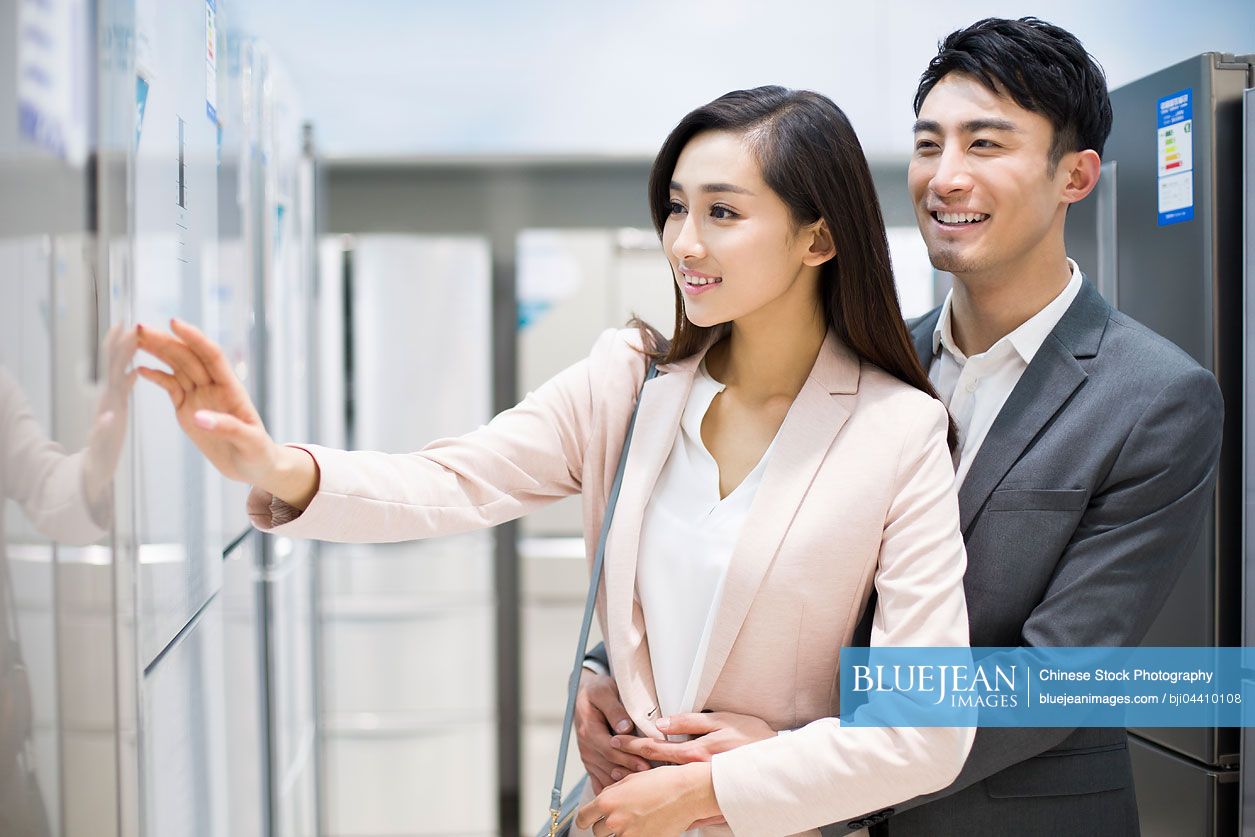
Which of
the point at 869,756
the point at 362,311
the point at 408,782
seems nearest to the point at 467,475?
the point at 869,756

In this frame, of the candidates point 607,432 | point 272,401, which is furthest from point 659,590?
point 272,401

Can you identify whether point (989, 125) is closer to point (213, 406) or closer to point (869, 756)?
point (869, 756)

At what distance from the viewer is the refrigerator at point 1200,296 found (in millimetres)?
1747

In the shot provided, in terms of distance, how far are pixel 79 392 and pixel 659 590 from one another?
66cm

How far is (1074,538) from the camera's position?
4.52 feet

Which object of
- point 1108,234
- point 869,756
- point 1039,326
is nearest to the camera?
point 869,756

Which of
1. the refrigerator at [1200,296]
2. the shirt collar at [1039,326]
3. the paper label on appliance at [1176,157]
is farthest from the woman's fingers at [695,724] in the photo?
the paper label on appliance at [1176,157]

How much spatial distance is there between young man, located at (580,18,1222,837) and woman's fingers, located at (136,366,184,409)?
62 cm

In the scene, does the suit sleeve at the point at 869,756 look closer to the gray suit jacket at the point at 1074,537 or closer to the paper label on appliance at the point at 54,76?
the gray suit jacket at the point at 1074,537

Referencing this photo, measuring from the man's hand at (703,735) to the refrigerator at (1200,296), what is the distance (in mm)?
956

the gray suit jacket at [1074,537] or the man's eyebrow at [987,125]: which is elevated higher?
the man's eyebrow at [987,125]

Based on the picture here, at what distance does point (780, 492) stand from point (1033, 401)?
0.42 m

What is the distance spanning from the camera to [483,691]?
3.51 meters

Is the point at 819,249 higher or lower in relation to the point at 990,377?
higher
